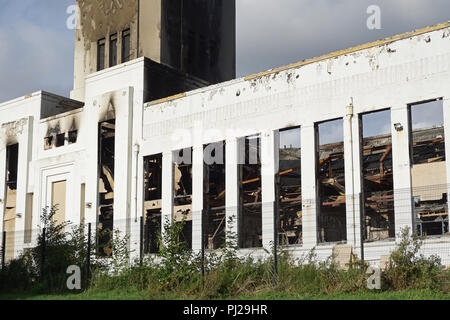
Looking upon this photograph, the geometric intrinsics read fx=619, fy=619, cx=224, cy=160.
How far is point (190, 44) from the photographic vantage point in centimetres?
3061

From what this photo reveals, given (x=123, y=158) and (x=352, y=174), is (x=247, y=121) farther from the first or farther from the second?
(x=123, y=158)

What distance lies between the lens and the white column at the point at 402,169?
16.6 metres

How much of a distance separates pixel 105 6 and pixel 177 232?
19.9 metres

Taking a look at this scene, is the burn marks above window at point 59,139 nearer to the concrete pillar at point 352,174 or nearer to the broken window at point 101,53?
the broken window at point 101,53

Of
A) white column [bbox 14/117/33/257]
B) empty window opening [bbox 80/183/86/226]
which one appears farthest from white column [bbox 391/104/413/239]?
white column [bbox 14/117/33/257]

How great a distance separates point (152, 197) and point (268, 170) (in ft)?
26.0

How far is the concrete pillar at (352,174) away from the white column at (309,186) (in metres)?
1.10

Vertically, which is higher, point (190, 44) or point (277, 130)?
point (190, 44)

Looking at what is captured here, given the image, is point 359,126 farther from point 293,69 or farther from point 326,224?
point 326,224

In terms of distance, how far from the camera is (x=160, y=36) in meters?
28.9
